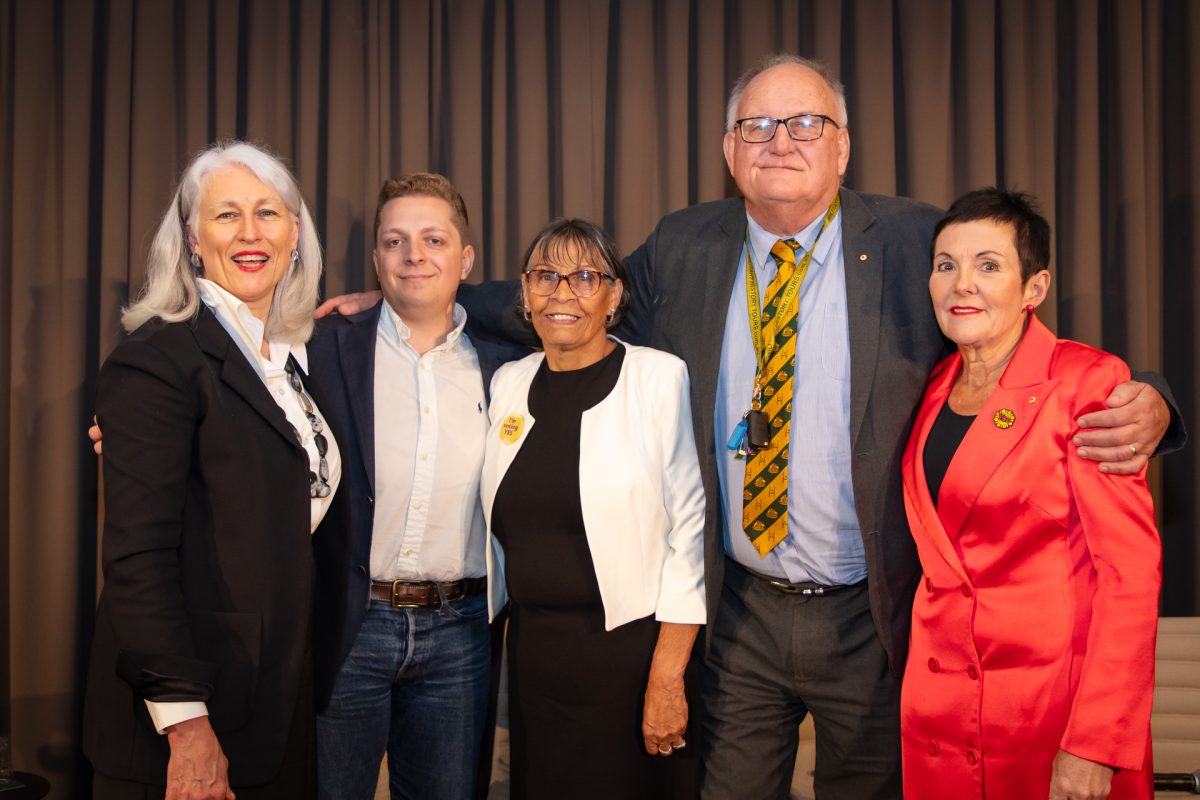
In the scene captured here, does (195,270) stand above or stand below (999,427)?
above

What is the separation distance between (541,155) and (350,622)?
2098mm

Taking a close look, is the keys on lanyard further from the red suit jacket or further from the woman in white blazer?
the red suit jacket

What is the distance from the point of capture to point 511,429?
87.7 inches

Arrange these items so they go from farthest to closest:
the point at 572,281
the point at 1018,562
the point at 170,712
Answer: the point at 572,281
the point at 1018,562
the point at 170,712

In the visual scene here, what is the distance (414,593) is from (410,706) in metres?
0.32

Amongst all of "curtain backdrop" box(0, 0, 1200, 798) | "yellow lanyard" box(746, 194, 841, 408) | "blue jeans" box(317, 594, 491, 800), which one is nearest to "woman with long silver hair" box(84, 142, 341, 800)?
"blue jeans" box(317, 594, 491, 800)

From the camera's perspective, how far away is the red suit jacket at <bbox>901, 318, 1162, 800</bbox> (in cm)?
172

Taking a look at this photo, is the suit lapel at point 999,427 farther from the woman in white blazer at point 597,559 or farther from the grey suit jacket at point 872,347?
the woman in white blazer at point 597,559

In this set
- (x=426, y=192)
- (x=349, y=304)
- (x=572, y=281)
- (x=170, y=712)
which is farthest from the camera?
(x=349, y=304)

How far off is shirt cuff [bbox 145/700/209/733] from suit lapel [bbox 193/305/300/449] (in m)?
0.51

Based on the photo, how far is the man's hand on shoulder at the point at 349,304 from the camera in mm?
2508

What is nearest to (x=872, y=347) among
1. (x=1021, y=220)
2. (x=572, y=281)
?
(x=1021, y=220)

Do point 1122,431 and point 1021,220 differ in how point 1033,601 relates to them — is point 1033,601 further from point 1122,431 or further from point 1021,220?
point 1021,220

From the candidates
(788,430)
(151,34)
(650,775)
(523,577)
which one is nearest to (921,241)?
(788,430)
